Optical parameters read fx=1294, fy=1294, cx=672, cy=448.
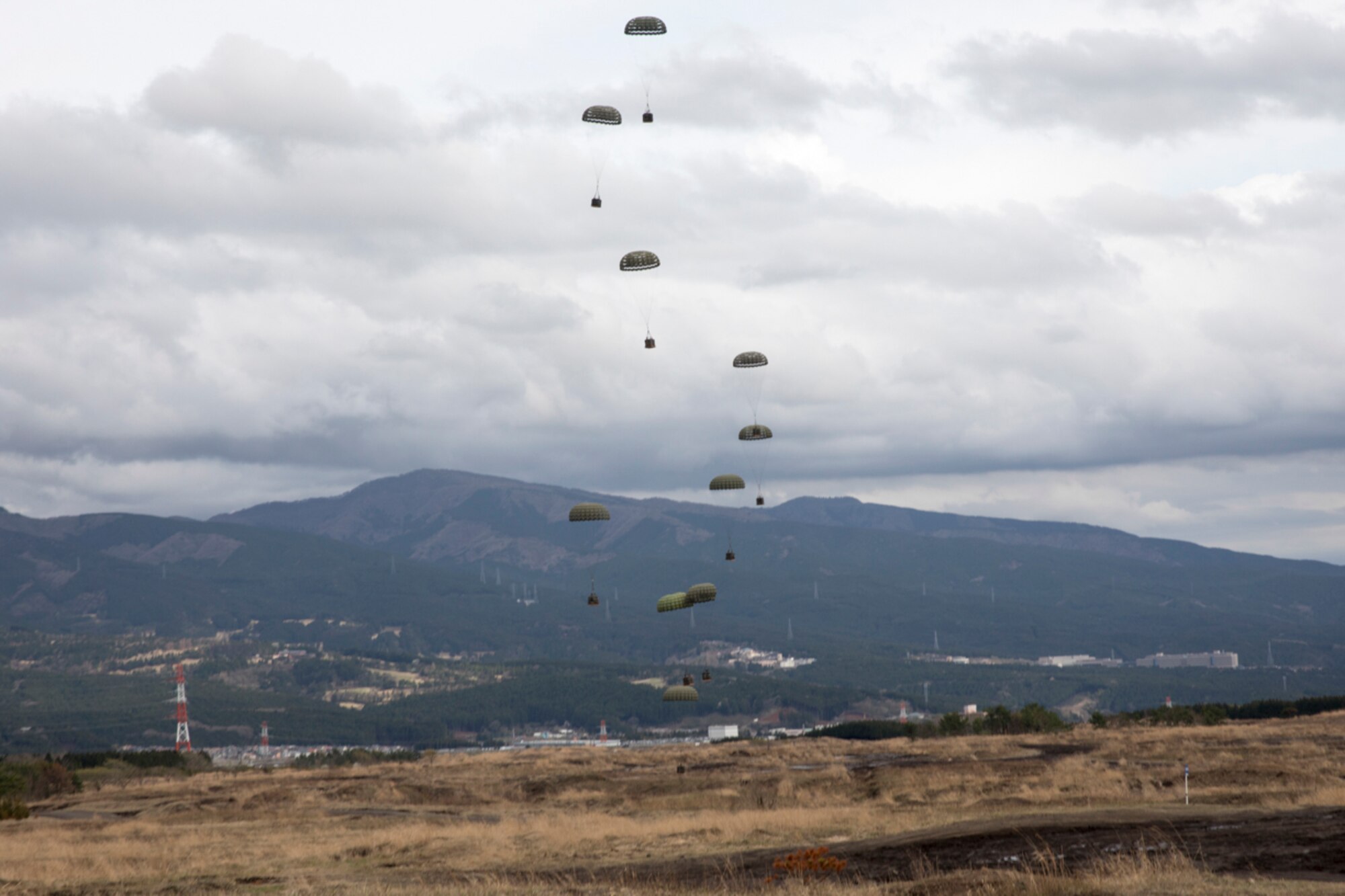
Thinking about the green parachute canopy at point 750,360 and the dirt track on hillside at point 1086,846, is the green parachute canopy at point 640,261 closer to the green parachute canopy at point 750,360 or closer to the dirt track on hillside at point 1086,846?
the green parachute canopy at point 750,360

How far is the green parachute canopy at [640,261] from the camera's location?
226 feet

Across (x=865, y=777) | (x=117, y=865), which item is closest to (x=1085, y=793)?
(x=865, y=777)

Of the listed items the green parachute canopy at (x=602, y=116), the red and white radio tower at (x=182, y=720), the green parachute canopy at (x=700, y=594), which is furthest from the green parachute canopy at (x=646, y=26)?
the red and white radio tower at (x=182, y=720)

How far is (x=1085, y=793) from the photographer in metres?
48.1

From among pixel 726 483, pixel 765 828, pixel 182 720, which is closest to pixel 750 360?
pixel 726 483

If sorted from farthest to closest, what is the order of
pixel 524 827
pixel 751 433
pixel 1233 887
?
pixel 751 433 → pixel 524 827 → pixel 1233 887

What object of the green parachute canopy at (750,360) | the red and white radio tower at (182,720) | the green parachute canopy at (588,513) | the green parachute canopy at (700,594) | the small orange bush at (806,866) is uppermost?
the green parachute canopy at (750,360)

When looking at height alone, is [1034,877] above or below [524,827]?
above

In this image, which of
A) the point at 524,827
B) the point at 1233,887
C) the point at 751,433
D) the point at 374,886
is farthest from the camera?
the point at 751,433

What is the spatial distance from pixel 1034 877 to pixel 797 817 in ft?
76.6

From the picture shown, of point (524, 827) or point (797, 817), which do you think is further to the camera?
point (524, 827)

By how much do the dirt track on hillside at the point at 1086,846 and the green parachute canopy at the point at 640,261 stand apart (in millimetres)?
37653

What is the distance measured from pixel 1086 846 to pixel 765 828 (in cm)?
1469

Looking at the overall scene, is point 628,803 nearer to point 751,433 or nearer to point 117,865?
point 751,433
